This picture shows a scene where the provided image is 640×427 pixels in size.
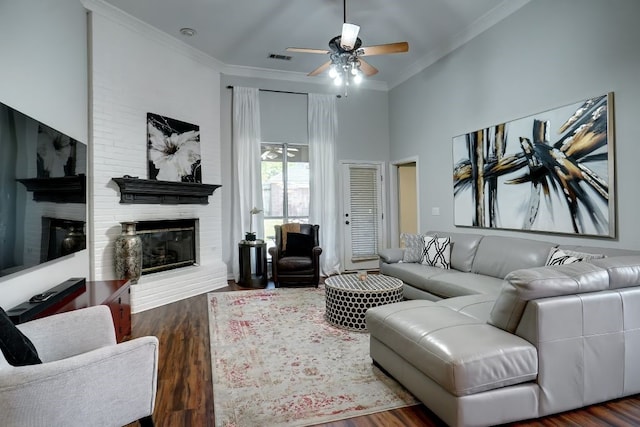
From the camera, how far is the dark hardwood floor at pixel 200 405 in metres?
1.85

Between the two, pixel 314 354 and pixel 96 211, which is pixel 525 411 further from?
pixel 96 211

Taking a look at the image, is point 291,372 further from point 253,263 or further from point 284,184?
point 284,184

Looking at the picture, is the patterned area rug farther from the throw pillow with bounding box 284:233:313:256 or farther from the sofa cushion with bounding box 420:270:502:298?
the throw pillow with bounding box 284:233:313:256

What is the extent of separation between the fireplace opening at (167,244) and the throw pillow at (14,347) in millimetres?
3138

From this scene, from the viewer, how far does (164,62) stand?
461 centimetres

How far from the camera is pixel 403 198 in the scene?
23.1 ft

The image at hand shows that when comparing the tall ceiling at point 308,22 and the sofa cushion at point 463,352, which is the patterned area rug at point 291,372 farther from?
the tall ceiling at point 308,22

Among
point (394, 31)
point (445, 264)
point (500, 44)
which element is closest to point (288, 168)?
point (394, 31)

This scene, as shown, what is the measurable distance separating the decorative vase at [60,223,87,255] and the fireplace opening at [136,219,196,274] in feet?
3.71

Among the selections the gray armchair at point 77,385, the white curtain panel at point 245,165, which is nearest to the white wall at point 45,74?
the gray armchair at point 77,385

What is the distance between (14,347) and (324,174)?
5.09 metres

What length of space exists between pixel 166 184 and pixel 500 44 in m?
4.55

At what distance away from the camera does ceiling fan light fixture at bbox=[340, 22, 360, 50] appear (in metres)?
3.15

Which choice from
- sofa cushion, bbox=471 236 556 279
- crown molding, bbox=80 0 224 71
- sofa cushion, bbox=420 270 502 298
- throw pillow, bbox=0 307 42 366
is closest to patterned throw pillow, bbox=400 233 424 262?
sofa cushion, bbox=420 270 502 298
